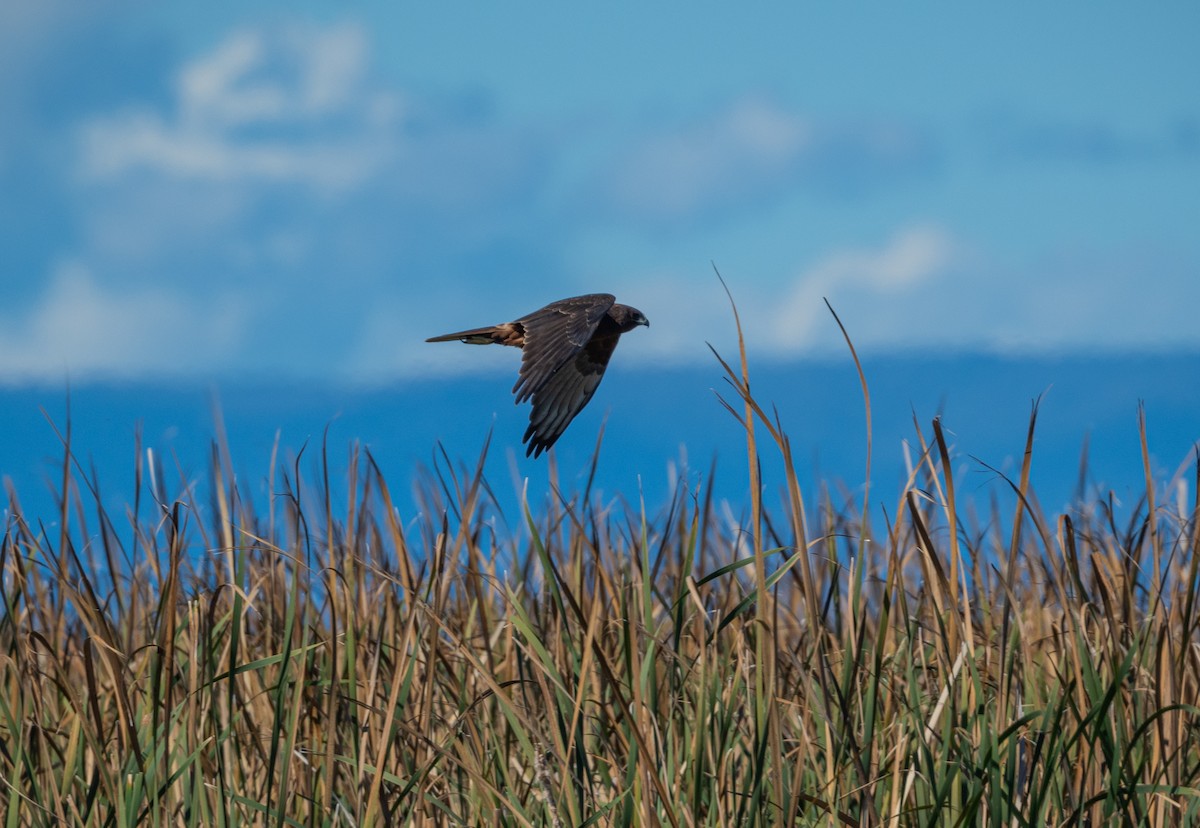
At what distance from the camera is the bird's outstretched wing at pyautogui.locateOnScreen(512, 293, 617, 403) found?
4.17m

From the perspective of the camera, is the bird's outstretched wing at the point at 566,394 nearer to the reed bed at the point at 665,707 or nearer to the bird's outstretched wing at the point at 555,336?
the bird's outstretched wing at the point at 555,336

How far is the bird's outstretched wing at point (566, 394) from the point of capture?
4.71 m

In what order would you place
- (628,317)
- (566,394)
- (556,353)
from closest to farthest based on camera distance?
(556,353) < (566,394) < (628,317)

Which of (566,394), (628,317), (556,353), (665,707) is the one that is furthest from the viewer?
(628,317)

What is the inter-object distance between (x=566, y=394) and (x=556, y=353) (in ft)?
2.98

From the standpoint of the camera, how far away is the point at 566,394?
519cm

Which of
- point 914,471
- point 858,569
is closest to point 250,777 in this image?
point 858,569

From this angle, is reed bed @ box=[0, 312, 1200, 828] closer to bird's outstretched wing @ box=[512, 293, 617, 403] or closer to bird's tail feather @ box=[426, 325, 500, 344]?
bird's outstretched wing @ box=[512, 293, 617, 403]

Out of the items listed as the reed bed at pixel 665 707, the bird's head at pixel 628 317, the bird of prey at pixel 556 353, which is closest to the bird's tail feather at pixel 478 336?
the bird of prey at pixel 556 353

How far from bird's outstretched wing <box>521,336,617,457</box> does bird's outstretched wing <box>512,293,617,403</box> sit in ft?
0.07

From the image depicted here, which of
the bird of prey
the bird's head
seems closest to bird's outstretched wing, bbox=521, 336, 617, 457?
the bird of prey

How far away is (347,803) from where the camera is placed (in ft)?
9.69

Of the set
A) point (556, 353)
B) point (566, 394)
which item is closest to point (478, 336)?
point (566, 394)

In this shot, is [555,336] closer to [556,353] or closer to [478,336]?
[556,353]
